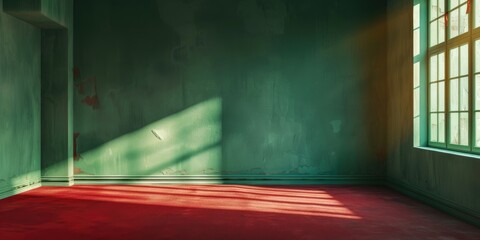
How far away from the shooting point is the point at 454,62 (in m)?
6.14

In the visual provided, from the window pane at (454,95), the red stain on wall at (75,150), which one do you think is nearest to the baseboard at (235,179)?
the red stain on wall at (75,150)

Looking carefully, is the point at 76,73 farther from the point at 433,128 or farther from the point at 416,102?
the point at 433,128

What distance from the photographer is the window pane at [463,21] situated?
586cm

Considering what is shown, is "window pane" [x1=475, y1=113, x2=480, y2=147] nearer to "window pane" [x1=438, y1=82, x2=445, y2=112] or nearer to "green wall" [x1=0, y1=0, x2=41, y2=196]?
"window pane" [x1=438, y1=82, x2=445, y2=112]

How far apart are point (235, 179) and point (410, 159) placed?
311 centimetres

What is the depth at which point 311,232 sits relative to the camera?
195 inches

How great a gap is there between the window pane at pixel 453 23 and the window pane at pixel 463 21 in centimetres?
9

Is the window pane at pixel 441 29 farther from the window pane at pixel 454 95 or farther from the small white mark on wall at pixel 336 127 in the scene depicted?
the small white mark on wall at pixel 336 127

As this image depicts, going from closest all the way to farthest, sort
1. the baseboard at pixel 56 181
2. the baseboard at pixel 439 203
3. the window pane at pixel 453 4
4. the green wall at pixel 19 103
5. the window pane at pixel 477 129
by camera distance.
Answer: the baseboard at pixel 439 203, the window pane at pixel 477 129, the window pane at pixel 453 4, the green wall at pixel 19 103, the baseboard at pixel 56 181

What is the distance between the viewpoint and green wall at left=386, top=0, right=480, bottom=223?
551 cm

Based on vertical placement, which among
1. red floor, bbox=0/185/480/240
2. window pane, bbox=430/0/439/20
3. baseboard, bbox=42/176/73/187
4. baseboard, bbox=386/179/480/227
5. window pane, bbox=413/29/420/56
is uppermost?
window pane, bbox=430/0/439/20

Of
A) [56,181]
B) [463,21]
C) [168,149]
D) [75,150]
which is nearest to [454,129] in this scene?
[463,21]

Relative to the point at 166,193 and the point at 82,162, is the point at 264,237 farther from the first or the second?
the point at 82,162

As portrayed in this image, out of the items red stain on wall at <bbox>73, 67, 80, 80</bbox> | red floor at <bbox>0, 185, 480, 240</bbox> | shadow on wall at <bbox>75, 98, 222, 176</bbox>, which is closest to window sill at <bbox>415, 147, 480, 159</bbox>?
red floor at <bbox>0, 185, 480, 240</bbox>
